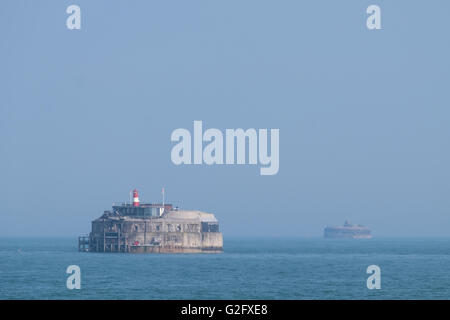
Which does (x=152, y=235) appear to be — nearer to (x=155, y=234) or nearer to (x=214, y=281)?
(x=155, y=234)

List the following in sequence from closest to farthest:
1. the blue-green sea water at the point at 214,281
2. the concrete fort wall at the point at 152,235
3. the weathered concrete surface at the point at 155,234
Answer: the blue-green sea water at the point at 214,281, the concrete fort wall at the point at 152,235, the weathered concrete surface at the point at 155,234

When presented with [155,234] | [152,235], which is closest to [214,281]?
[155,234]

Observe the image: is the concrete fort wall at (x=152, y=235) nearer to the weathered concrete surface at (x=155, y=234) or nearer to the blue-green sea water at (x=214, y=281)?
the weathered concrete surface at (x=155, y=234)

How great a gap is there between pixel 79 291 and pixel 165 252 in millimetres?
84398

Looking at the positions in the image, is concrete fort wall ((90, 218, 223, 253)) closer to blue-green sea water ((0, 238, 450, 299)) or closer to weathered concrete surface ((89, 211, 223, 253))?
weathered concrete surface ((89, 211, 223, 253))

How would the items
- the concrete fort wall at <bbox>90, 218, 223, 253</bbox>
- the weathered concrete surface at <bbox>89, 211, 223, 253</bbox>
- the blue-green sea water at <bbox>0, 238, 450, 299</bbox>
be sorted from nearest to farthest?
the blue-green sea water at <bbox>0, 238, 450, 299</bbox>, the concrete fort wall at <bbox>90, 218, 223, 253</bbox>, the weathered concrete surface at <bbox>89, 211, 223, 253</bbox>

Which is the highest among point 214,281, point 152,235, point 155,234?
point 155,234

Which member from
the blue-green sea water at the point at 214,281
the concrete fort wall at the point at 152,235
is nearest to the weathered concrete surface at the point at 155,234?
the concrete fort wall at the point at 152,235

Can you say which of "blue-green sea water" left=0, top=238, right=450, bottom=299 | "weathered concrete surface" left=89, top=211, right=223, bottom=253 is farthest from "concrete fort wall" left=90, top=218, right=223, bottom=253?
"blue-green sea water" left=0, top=238, right=450, bottom=299

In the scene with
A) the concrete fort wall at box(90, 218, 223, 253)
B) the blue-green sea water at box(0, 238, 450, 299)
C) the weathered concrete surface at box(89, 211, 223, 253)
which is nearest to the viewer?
the blue-green sea water at box(0, 238, 450, 299)

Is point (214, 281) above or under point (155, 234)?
under
